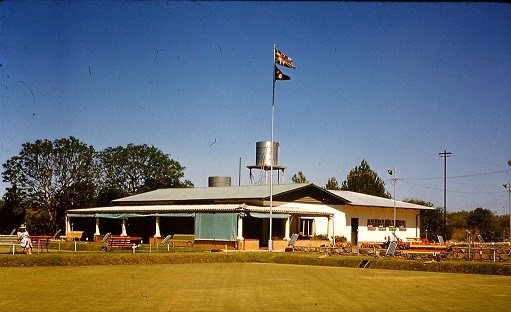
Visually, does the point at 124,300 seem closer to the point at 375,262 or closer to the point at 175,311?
the point at 175,311

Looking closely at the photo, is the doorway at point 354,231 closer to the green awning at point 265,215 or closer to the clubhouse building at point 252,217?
the clubhouse building at point 252,217

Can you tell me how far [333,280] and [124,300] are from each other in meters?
7.75

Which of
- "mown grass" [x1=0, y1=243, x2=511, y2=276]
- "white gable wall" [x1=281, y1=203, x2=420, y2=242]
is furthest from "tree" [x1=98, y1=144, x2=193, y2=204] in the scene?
"mown grass" [x1=0, y1=243, x2=511, y2=276]

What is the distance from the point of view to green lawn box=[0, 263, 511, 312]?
13805 millimetres

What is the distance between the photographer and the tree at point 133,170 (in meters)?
63.8

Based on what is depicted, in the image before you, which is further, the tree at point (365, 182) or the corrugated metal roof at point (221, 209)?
the tree at point (365, 182)

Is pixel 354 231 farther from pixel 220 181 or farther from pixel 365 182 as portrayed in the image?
pixel 365 182

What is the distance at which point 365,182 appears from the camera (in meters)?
72.7

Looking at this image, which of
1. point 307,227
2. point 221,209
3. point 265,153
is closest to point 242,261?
point 221,209

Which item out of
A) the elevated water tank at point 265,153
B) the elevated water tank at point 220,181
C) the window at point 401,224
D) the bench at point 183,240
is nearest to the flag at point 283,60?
the bench at point 183,240

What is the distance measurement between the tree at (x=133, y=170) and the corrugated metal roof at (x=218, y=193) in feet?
30.2

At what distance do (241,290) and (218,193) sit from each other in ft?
102

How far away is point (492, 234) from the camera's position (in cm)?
5981

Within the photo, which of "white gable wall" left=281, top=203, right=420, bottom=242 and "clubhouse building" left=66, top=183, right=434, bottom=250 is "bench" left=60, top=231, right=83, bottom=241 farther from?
"white gable wall" left=281, top=203, right=420, bottom=242
